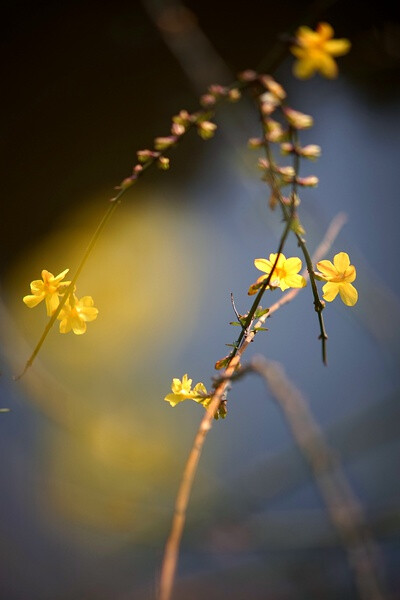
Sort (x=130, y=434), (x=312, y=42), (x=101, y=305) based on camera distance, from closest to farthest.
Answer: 1. (x=312, y=42)
2. (x=130, y=434)
3. (x=101, y=305)

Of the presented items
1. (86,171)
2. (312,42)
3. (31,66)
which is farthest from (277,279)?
(31,66)

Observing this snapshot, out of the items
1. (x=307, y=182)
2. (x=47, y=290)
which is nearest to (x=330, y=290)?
(x=307, y=182)

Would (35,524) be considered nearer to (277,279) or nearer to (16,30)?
(277,279)

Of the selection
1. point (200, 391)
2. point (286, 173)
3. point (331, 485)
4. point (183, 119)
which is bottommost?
point (331, 485)

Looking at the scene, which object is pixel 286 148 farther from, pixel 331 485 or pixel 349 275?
pixel 331 485

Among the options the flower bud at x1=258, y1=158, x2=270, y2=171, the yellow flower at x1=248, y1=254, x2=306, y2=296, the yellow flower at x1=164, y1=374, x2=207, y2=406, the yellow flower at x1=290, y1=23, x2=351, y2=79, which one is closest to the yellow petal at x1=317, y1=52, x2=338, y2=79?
the yellow flower at x1=290, y1=23, x2=351, y2=79

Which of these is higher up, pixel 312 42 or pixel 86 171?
pixel 86 171

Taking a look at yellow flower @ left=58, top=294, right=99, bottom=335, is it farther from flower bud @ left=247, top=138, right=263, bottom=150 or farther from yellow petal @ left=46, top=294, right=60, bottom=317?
flower bud @ left=247, top=138, right=263, bottom=150
